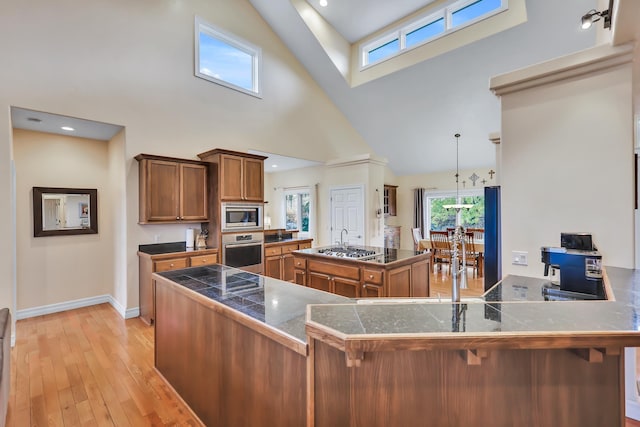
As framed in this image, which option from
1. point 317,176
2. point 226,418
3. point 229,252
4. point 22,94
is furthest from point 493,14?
point 22,94

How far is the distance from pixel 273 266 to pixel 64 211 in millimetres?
3297

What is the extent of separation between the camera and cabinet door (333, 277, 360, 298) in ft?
11.4

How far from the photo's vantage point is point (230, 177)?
439 centimetres

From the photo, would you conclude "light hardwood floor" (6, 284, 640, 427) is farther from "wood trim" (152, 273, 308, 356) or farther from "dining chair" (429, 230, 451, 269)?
"dining chair" (429, 230, 451, 269)

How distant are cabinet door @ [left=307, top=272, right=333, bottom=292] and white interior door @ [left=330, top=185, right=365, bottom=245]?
7.20 feet

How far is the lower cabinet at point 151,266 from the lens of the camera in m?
3.65

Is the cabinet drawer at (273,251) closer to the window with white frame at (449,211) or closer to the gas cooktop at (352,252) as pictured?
the gas cooktop at (352,252)

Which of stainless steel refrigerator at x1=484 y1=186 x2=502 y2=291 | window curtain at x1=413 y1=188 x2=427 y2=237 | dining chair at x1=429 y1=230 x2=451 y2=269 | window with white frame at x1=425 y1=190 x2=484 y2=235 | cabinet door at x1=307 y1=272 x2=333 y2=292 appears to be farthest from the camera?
window curtain at x1=413 y1=188 x2=427 y2=237

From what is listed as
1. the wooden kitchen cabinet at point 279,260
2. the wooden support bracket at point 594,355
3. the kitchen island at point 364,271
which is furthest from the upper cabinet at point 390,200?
the wooden support bracket at point 594,355

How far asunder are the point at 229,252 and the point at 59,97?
2819 millimetres

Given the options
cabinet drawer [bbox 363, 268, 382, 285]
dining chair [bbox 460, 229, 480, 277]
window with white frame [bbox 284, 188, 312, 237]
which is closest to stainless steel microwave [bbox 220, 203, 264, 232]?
cabinet drawer [bbox 363, 268, 382, 285]

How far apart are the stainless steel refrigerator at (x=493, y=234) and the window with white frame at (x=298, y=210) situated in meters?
4.70

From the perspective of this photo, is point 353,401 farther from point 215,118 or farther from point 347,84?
point 347,84

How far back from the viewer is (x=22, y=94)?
3146 mm
